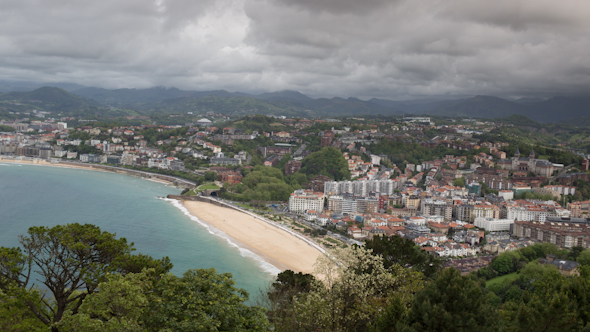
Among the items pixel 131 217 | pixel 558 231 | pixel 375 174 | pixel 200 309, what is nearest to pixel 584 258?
pixel 558 231

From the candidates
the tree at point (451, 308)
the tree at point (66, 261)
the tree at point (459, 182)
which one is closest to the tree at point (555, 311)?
the tree at point (451, 308)

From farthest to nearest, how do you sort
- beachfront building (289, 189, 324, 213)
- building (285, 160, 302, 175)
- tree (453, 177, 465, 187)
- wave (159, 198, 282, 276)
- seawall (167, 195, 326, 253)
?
building (285, 160, 302, 175) < tree (453, 177, 465, 187) < beachfront building (289, 189, 324, 213) < seawall (167, 195, 326, 253) < wave (159, 198, 282, 276)

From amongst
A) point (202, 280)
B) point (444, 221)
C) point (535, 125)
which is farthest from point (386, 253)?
point (535, 125)

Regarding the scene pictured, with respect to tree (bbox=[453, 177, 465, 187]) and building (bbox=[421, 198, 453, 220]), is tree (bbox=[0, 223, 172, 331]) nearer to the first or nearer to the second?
building (bbox=[421, 198, 453, 220])

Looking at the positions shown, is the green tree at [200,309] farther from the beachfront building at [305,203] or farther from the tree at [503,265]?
the beachfront building at [305,203]

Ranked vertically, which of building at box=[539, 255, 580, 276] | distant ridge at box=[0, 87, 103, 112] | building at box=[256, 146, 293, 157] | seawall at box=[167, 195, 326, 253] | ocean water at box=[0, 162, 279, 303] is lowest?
seawall at box=[167, 195, 326, 253]

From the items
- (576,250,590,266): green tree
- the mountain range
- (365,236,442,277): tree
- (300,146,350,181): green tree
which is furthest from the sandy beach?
the mountain range
